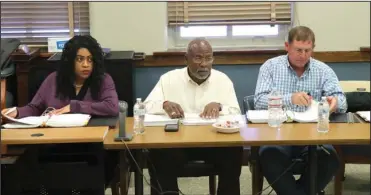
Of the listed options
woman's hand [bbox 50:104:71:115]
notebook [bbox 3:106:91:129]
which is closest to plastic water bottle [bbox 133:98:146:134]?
notebook [bbox 3:106:91:129]

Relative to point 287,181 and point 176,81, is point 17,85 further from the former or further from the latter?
point 287,181

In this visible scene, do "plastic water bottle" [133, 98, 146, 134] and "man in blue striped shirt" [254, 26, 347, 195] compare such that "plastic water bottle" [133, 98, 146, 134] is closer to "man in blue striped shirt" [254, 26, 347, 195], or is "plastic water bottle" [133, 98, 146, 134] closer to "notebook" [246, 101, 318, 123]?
"notebook" [246, 101, 318, 123]

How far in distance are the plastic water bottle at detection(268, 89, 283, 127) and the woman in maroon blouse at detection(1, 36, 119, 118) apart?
2.74ft

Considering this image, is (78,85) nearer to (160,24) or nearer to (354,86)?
(160,24)

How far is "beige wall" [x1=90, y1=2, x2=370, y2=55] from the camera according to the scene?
378 centimetres

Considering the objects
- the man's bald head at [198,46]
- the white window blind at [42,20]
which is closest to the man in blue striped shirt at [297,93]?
the man's bald head at [198,46]

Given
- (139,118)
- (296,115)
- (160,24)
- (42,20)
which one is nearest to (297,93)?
(296,115)

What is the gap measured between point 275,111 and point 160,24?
151cm

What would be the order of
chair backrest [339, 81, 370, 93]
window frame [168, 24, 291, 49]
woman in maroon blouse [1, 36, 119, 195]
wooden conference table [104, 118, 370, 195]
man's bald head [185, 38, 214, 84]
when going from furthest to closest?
window frame [168, 24, 291, 49] → chair backrest [339, 81, 370, 93] → man's bald head [185, 38, 214, 84] → woman in maroon blouse [1, 36, 119, 195] → wooden conference table [104, 118, 370, 195]

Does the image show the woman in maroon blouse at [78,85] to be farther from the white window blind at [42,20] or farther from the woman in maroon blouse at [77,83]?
the white window blind at [42,20]

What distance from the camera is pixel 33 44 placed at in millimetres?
3863

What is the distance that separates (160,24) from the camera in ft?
12.5

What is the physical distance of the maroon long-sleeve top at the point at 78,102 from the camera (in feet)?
8.97

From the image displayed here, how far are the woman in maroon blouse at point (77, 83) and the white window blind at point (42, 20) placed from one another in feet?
2.89
